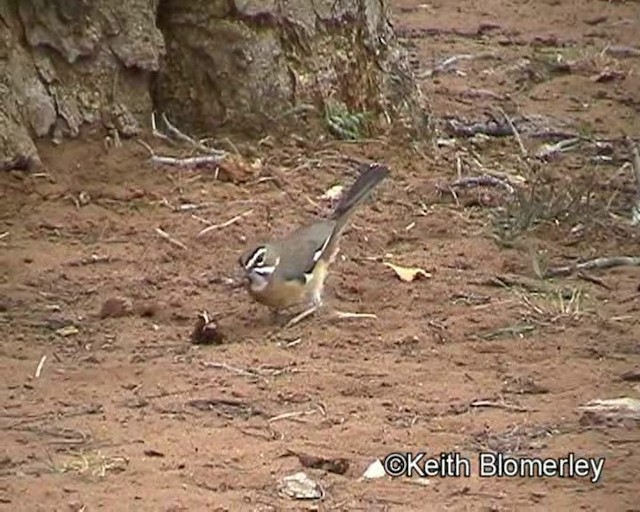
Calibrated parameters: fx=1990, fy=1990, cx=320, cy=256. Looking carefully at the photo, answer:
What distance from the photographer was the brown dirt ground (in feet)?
20.9

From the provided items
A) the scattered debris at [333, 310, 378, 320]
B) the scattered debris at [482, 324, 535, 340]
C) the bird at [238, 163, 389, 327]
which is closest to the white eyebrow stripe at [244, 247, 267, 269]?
the bird at [238, 163, 389, 327]

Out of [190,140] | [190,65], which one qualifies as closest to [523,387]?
[190,140]

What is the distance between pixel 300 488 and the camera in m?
6.23

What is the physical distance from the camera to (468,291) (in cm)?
849

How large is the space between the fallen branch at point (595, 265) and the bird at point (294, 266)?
97 centimetres

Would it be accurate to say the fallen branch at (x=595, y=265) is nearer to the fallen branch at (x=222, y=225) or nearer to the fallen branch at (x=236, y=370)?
the fallen branch at (x=222, y=225)

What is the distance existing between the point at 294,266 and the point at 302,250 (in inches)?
5.4

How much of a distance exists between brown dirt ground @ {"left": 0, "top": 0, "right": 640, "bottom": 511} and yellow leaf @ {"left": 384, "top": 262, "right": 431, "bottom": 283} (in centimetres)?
5

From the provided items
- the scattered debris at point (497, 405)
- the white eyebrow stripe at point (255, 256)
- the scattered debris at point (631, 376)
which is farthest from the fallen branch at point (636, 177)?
the scattered debris at point (497, 405)

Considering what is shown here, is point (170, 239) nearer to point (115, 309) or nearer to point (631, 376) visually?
point (115, 309)

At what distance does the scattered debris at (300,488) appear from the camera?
6.19 m

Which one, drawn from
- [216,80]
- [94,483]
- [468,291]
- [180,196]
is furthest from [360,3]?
[94,483]

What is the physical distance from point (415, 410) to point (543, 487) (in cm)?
84

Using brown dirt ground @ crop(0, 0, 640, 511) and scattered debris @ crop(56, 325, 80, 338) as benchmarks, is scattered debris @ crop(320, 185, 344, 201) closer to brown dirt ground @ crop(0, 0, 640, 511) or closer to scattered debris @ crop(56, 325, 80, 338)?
brown dirt ground @ crop(0, 0, 640, 511)
